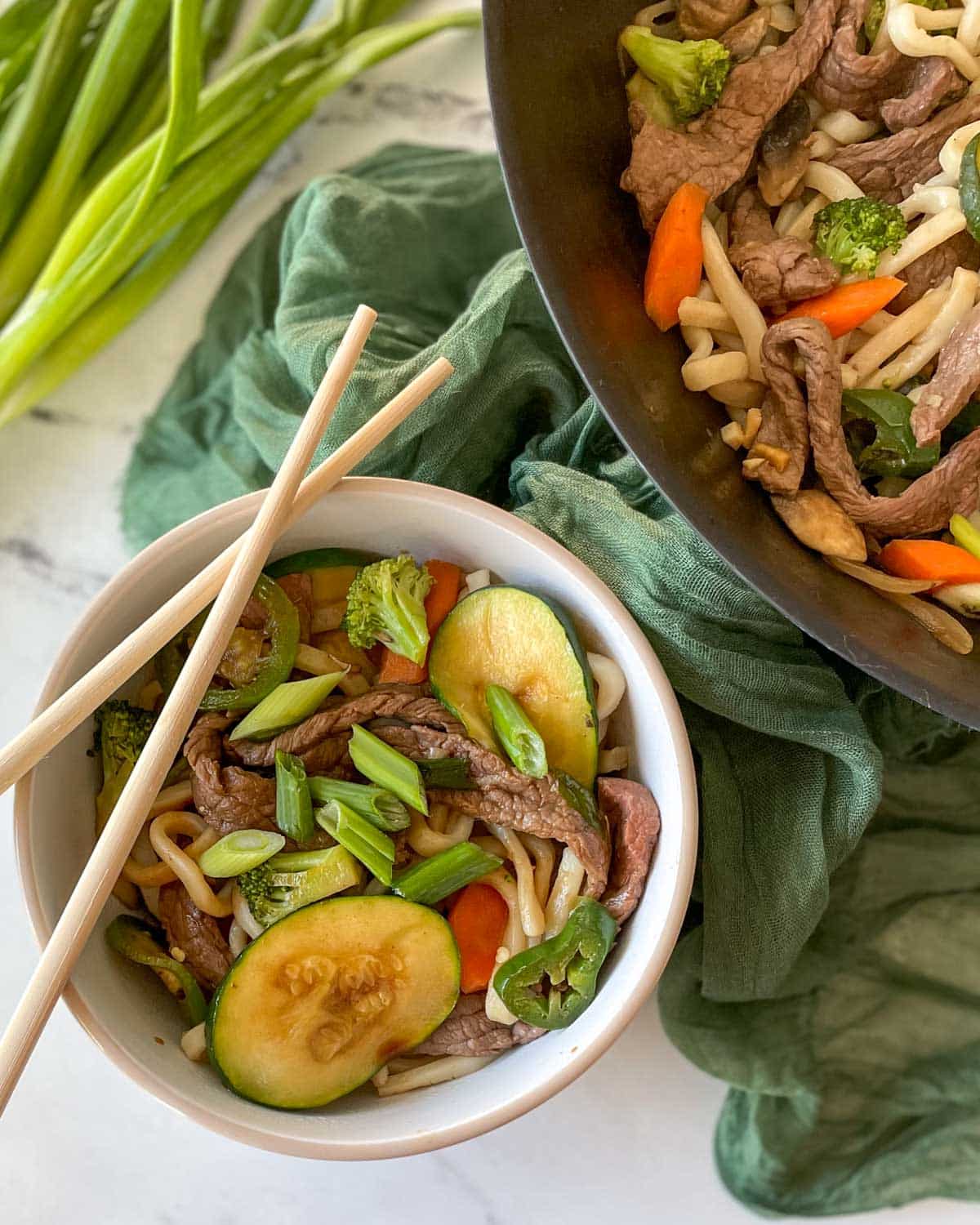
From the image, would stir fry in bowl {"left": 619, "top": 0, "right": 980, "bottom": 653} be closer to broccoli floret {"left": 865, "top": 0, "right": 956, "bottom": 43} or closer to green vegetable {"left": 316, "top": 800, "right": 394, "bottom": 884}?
broccoli floret {"left": 865, "top": 0, "right": 956, "bottom": 43}

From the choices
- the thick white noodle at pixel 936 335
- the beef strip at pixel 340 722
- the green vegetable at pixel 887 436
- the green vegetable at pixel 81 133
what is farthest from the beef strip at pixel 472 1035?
the green vegetable at pixel 81 133

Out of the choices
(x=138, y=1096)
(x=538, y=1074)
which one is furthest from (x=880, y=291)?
(x=138, y=1096)

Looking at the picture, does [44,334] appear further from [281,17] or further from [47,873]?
[47,873]

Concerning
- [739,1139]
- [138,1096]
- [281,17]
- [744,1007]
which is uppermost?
[281,17]

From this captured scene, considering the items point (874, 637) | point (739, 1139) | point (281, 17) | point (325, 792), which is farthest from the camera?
point (281, 17)

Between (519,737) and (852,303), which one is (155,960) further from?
(852,303)

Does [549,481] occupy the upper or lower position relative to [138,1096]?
upper

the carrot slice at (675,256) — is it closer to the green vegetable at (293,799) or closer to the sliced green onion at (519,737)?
the sliced green onion at (519,737)

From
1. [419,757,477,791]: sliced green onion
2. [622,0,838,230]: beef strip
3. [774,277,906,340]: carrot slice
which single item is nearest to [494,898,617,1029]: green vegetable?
[419,757,477,791]: sliced green onion
